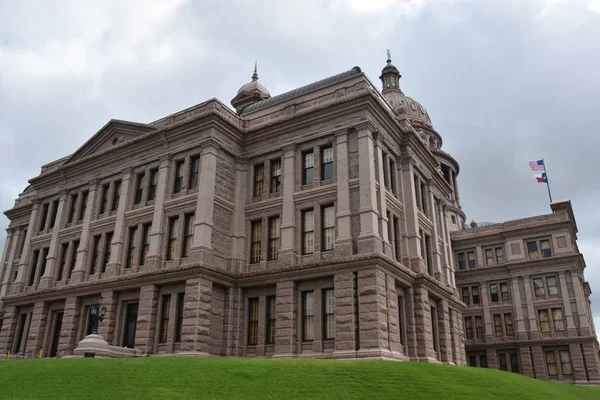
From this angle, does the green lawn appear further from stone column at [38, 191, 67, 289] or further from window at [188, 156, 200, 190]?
stone column at [38, 191, 67, 289]

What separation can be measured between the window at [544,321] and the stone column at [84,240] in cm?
4276

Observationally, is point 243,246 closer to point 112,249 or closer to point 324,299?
point 324,299

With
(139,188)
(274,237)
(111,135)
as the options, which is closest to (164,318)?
Answer: (274,237)

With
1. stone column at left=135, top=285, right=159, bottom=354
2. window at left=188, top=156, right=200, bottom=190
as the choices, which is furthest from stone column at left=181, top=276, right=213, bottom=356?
window at left=188, top=156, right=200, bottom=190

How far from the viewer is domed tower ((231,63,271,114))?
50875mm

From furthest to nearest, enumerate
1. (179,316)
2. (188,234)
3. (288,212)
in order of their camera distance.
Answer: (188,234) → (288,212) → (179,316)

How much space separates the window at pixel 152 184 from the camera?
33812mm

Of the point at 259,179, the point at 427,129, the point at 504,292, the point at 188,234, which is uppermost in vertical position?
the point at 427,129

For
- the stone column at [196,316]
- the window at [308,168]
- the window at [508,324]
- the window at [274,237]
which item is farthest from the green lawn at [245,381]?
the window at [508,324]

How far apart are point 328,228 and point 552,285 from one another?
33427 mm

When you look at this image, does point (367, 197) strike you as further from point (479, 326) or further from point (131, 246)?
point (479, 326)

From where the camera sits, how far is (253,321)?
29812 millimetres

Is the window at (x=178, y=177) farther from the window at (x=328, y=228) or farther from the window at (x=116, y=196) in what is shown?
the window at (x=328, y=228)

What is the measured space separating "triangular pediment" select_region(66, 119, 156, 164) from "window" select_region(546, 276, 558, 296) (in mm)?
41335
